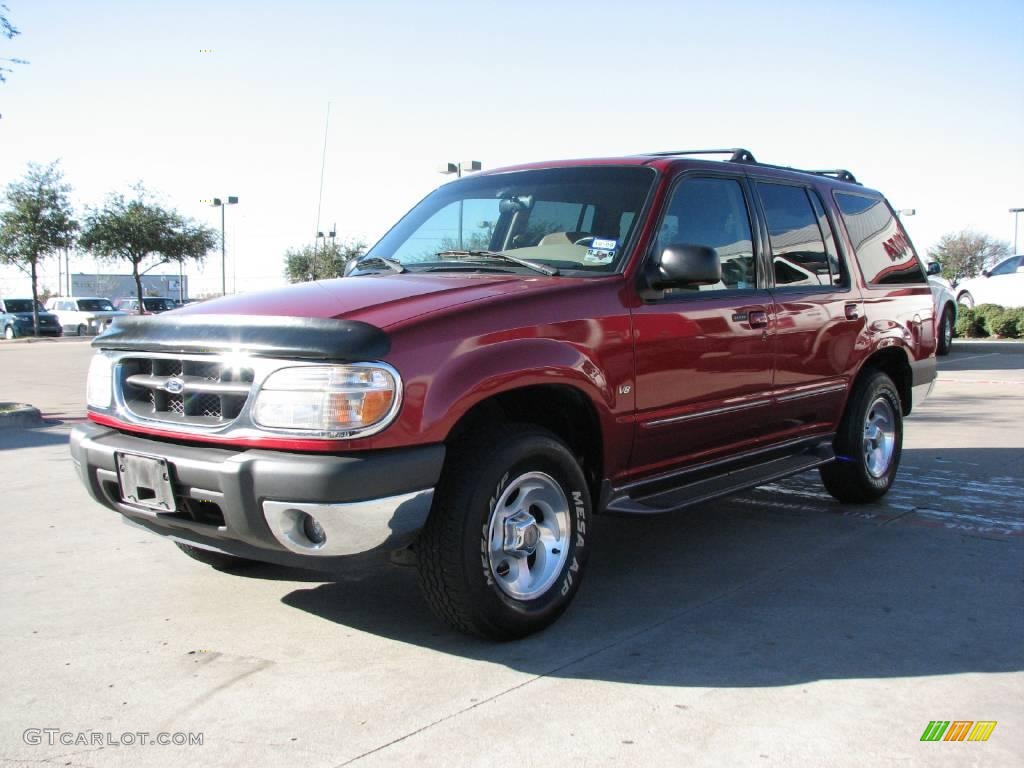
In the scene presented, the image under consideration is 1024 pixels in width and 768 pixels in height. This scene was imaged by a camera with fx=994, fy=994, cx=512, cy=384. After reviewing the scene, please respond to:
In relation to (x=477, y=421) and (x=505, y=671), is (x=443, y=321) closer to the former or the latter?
(x=477, y=421)

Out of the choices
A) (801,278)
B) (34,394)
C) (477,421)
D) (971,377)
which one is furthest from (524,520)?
(971,377)

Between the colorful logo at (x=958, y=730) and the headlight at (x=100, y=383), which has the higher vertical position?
the headlight at (x=100, y=383)

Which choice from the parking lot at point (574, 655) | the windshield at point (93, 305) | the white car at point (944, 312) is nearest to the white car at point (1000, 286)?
the white car at point (944, 312)

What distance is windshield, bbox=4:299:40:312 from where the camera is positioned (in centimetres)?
3828

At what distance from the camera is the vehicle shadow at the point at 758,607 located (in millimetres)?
3611

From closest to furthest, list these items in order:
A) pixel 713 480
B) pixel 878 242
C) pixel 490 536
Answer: pixel 490 536
pixel 713 480
pixel 878 242

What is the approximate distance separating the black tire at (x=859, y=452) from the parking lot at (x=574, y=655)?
0.32 m

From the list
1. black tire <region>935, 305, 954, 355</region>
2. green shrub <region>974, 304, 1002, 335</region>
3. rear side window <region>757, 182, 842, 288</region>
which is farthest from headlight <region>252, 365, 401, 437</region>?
green shrub <region>974, 304, 1002, 335</region>

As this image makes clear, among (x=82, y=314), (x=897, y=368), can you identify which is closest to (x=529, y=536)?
(x=897, y=368)

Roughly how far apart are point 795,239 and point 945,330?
1453cm

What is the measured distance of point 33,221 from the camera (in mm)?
38906

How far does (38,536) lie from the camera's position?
557 centimetres

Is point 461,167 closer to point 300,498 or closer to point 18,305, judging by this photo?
point 300,498

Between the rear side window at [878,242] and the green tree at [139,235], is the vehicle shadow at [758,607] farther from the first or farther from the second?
the green tree at [139,235]
